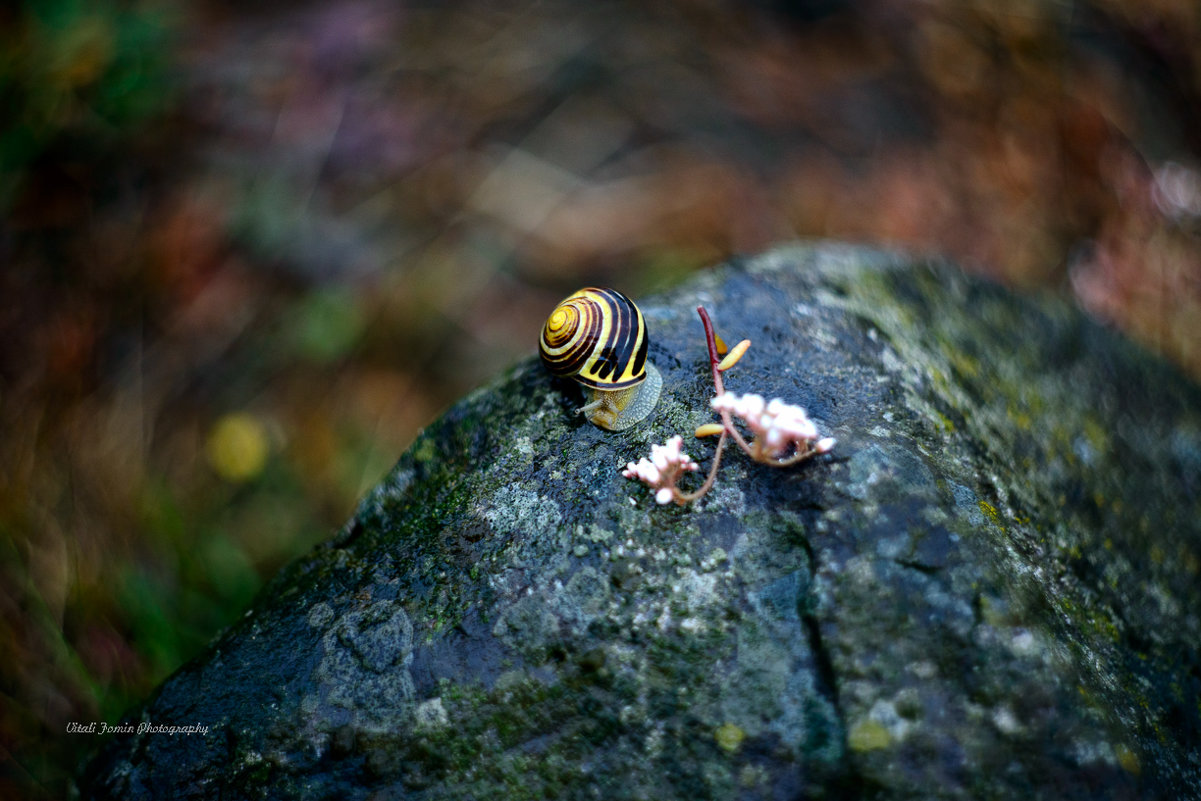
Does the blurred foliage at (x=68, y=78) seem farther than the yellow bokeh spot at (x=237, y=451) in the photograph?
Yes

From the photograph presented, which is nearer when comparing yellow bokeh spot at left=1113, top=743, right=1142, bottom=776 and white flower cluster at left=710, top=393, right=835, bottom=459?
yellow bokeh spot at left=1113, top=743, right=1142, bottom=776

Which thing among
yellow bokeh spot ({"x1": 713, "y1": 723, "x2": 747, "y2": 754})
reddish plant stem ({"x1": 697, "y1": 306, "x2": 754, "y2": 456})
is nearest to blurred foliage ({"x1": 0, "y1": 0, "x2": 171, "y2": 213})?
reddish plant stem ({"x1": 697, "y1": 306, "x2": 754, "y2": 456})

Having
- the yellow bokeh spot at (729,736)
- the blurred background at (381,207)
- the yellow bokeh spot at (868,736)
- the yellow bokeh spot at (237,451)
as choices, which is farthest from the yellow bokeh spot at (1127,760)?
the yellow bokeh spot at (237,451)

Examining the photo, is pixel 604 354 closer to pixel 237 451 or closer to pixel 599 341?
pixel 599 341

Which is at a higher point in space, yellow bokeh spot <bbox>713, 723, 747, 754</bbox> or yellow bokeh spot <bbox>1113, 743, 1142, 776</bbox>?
yellow bokeh spot <bbox>1113, 743, 1142, 776</bbox>

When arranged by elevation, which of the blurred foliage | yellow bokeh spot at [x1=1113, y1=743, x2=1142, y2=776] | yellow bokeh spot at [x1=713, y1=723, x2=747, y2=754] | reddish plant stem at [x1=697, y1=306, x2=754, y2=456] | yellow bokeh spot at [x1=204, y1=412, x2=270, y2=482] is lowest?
yellow bokeh spot at [x1=204, y1=412, x2=270, y2=482]

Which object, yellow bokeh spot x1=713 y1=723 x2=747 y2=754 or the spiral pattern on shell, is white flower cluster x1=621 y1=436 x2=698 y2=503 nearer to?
the spiral pattern on shell

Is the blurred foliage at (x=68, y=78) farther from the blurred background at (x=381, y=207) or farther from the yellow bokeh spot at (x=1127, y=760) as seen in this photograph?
the yellow bokeh spot at (x=1127, y=760)
